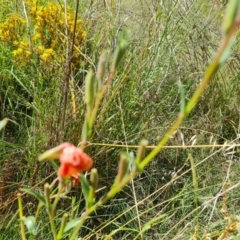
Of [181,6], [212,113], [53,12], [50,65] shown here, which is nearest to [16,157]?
[50,65]

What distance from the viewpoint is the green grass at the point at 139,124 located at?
4.75 feet

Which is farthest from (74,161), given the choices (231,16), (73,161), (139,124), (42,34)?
(42,34)

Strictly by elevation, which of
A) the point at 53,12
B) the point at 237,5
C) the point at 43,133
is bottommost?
the point at 43,133

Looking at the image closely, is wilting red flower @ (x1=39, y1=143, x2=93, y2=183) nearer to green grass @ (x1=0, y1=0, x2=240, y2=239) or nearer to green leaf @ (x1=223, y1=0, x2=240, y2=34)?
green leaf @ (x1=223, y1=0, x2=240, y2=34)

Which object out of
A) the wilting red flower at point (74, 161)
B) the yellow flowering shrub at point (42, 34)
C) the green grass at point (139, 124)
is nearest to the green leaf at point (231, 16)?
the wilting red flower at point (74, 161)

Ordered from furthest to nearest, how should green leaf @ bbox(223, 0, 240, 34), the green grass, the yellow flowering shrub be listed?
the yellow flowering shrub → the green grass → green leaf @ bbox(223, 0, 240, 34)

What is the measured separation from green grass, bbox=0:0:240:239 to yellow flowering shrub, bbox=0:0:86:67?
0.04m

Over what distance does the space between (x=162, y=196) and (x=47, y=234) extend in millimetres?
451

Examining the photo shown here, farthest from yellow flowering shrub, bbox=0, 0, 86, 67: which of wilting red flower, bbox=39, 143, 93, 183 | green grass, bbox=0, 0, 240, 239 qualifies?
wilting red flower, bbox=39, 143, 93, 183

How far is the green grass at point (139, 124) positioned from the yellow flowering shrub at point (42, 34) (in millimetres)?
45

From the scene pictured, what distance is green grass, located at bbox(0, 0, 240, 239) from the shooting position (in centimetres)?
145

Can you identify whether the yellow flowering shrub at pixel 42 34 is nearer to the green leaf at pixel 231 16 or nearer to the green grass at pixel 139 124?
the green grass at pixel 139 124

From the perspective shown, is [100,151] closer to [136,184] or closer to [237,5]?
[136,184]

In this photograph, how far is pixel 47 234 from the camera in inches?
53.1
